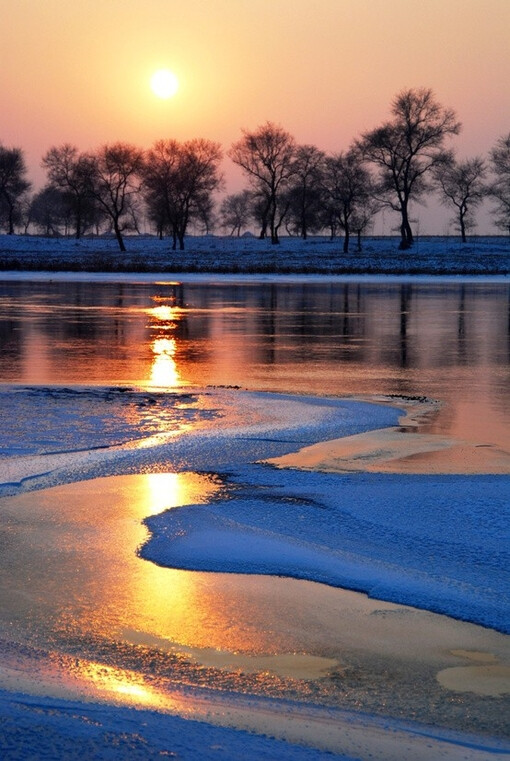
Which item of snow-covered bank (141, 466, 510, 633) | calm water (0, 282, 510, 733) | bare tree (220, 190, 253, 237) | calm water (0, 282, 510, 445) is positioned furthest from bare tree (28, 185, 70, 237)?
snow-covered bank (141, 466, 510, 633)

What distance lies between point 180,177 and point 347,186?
61.5ft

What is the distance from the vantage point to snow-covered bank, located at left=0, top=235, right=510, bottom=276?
217 ft

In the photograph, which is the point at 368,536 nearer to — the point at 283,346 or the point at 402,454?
the point at 402,454

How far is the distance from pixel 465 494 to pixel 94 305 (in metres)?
26.7

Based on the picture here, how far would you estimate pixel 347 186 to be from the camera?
93.1m

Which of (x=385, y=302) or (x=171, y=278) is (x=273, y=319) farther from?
(x=171, y=278)

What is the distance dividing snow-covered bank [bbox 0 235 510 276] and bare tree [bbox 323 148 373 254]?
3.50 meters

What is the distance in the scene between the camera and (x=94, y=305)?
33.1 m

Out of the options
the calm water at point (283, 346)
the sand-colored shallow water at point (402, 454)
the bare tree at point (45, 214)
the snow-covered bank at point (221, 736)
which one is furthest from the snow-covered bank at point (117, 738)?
the bare tree at point (45, 214)

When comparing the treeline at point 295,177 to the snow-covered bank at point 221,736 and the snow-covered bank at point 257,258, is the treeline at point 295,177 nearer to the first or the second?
the snow-covered bank at point 257,258

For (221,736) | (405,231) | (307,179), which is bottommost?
(221,736)

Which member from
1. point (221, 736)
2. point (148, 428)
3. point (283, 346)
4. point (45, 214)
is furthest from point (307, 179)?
point (221, 736)

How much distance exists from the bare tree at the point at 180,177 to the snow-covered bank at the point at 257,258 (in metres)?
3.91

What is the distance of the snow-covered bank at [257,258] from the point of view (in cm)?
6606
